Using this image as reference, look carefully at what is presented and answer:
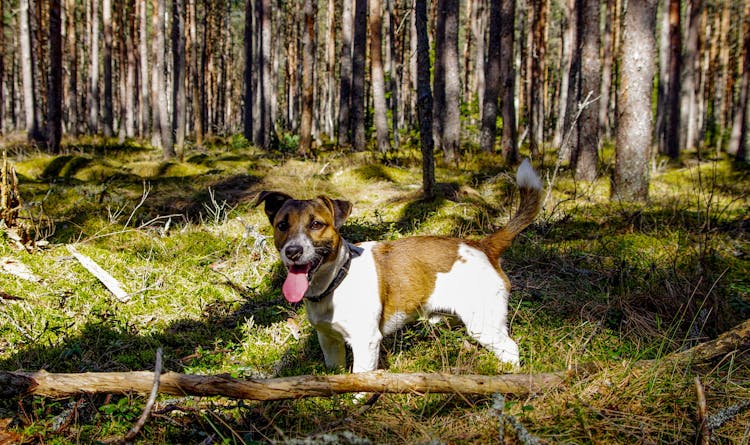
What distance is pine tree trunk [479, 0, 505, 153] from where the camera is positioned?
13.0 m

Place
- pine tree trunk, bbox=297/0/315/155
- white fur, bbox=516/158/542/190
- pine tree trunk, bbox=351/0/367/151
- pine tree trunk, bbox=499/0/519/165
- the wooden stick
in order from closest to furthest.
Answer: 1. white fur, bbox=516/158/542/190
2. the wooden stick
3. pine tree trunk, bbox=499/0/519/165
4. pine tree trunk, bbox=297/0/315/155
5. pine tree trunk, bbox=351/0/367/151

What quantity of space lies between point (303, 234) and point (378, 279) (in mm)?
746

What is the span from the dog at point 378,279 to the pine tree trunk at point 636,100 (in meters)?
4.48

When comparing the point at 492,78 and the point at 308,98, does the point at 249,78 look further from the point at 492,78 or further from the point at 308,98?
the point at 492,78

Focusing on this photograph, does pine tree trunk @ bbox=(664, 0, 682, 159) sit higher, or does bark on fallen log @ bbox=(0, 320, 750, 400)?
pine tree trunk @ bbox=(664, 0, 682, 159)

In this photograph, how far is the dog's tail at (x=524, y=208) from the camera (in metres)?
4.33

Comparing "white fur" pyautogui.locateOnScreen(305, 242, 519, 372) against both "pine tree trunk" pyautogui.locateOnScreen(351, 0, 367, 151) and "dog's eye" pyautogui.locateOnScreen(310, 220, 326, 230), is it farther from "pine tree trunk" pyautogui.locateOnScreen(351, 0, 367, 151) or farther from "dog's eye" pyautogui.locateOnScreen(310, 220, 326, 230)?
"pine tree trunk" pyautogui.locateOnScreen(351, 0, 367, 151)

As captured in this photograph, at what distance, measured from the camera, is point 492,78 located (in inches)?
517

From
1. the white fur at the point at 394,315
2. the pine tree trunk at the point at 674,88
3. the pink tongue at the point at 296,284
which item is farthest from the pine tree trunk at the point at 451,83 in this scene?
the pine tree trunk at the point at 674,88

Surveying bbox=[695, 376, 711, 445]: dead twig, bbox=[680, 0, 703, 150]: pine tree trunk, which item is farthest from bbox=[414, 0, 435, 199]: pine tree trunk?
bbox=[680, 0, 703, 150]: pine tree trunk

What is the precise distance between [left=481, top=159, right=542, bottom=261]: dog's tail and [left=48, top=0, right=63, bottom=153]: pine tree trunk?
12.4 metres

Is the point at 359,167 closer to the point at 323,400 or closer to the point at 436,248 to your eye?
the point at 436,248

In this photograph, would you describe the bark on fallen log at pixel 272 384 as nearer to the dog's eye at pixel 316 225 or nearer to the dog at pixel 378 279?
the dog at pixel 378 279

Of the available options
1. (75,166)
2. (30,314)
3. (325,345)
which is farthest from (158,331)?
(75,166)
